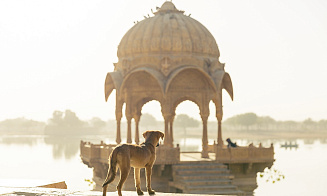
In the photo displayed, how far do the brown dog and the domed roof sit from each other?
12.4 meters

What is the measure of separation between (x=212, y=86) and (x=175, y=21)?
3.08 m

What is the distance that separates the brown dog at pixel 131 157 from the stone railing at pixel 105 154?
949 cm

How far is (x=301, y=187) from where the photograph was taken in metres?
37.3

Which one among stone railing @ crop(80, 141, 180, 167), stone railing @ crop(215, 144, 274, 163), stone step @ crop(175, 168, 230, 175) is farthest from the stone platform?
stone railing @ crop(215, 144, 274, 163)

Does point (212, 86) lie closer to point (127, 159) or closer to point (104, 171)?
point (104, 171)

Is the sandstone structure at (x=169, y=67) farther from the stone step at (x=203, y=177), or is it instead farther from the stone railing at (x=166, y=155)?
the stone step at (x=203, y=177)

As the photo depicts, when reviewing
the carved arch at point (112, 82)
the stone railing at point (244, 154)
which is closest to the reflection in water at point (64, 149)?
the carved arch at point (112, 82)

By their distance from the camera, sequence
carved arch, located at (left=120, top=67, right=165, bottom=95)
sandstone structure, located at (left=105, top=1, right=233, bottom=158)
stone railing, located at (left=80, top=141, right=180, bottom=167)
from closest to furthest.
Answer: stone railing, located at (left=80, top=141, right=180, bottom=167) → carved arch, located at (left=120, top=67, right=165, bottom=95) → sandstone structure, located at (left=105, top=1, right=233, bottom=158)

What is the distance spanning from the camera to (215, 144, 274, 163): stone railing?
1955 centimetres

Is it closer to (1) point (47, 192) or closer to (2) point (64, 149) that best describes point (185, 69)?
(1) point (47, 192)

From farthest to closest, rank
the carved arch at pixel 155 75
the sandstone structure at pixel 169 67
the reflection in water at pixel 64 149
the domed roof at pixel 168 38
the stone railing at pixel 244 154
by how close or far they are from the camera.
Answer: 1. the reflection in water at pixel 64 149
2. the domed roof at pixel 168 38
3. the sandstone structure at pixel 169 67
4. the carved arch at pixel 155 75
5. the stone railing at pixel 244 154

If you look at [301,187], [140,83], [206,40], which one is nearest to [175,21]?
[206,40]

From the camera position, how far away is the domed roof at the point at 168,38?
21.0m

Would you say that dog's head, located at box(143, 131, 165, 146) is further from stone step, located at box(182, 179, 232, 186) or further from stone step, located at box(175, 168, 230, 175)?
stone step, located at box(175, 168, 230, 175)
